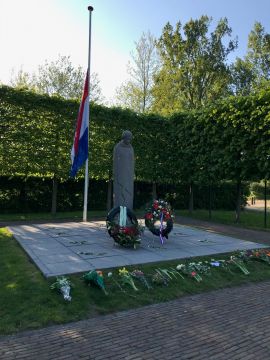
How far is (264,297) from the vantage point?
6.22 metres

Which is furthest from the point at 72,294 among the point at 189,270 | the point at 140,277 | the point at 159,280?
the point at 189,270

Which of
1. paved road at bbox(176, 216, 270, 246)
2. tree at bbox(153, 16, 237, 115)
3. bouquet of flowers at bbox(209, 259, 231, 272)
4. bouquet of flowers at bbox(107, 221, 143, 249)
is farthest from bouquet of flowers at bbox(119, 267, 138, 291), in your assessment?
tree at bbox(153, 16, 237, 115)

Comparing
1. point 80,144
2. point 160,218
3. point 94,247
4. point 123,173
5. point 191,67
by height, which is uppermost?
point 191,67

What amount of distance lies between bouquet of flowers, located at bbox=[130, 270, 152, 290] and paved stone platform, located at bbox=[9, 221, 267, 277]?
0.55 m

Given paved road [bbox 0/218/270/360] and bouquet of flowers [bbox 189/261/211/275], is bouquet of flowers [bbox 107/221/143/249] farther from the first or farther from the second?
paved road [bbox 0/218/270/360]

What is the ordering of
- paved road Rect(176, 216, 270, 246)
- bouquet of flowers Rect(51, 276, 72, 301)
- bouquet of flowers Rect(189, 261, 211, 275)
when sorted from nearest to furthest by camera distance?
bouquet of flowers Rect(51, 276, 72, 301)
bouquet of flowers Rect(189, 261, 211, 275)
paved road Rect(176, 216, 270, 246)

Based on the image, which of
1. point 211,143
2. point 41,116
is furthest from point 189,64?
point 41,116

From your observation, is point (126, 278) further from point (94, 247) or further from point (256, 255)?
point (256, 255)

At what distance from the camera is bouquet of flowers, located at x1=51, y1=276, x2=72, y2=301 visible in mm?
5485

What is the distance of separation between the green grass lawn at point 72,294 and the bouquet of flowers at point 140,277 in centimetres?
8

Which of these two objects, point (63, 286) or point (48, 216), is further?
point (48, 216)

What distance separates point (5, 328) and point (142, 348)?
5.94 feet

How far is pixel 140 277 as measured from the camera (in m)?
6.49

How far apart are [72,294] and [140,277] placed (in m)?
1.42
